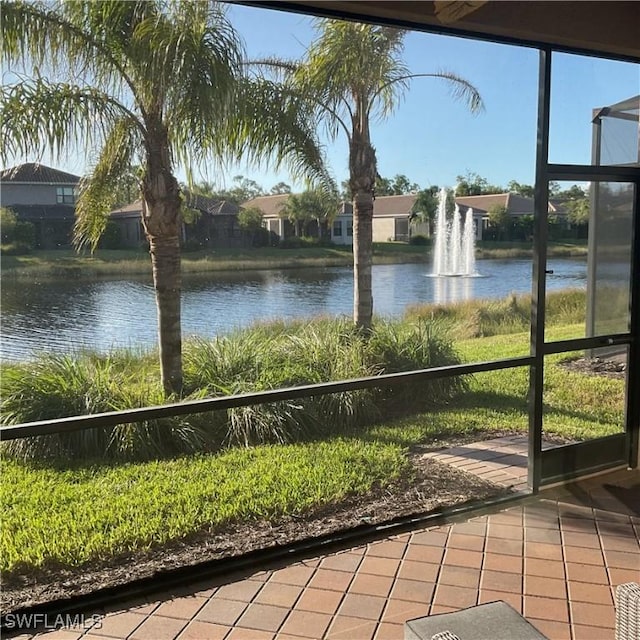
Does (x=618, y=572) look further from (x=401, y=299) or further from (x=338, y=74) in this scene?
(x=338, y=74)

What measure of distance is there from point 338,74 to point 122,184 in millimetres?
1688

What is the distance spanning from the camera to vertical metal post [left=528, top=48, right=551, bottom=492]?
3.37 metres

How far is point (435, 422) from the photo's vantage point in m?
4.97

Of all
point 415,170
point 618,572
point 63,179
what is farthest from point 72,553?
point 415,170

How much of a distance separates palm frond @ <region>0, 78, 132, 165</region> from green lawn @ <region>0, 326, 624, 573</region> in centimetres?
185

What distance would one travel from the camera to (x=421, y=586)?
273cm

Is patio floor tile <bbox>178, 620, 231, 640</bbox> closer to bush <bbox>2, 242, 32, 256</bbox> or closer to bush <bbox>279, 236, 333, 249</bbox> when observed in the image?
bush <bbox>2, 242, 32, 256</bbox>

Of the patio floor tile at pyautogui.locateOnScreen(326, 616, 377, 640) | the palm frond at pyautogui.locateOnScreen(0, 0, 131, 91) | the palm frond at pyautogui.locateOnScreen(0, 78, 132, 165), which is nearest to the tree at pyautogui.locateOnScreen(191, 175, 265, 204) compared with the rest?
the palm frond at pyautogui.locateOnScreen(0, 78, 132, 165)

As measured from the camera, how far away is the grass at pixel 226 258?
3264 mm

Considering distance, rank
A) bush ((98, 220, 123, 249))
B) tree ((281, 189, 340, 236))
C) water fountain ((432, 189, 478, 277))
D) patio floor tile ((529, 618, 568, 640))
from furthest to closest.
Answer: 1. water fountain ((432, 189, 478, 277))
2. tree ((281, 189, 340, 236))
3. bush ((98, 220, 123, 249))
4. patio floor tile ((529, 618, 568, 640))

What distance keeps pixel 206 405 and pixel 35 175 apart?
149 centimetres

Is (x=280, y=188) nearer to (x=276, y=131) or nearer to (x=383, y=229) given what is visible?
(x=276, y=131)

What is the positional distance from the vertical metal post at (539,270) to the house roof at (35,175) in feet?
8.19

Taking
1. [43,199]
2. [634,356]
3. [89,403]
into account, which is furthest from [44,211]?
[634,356]
